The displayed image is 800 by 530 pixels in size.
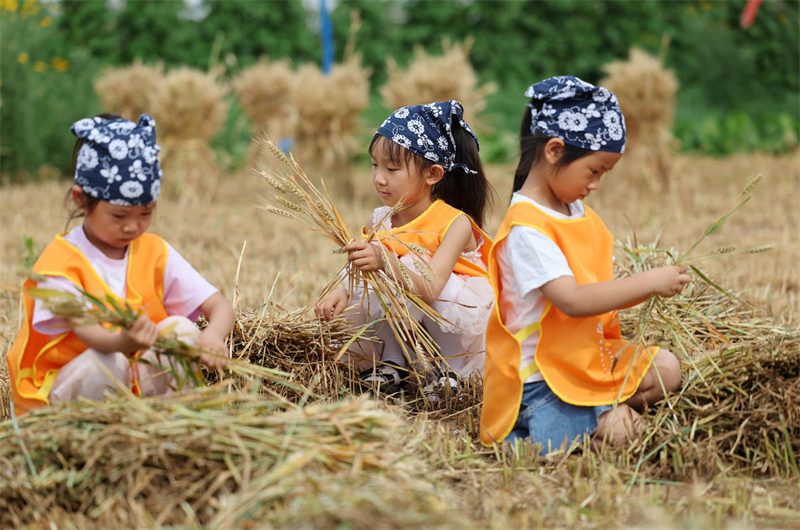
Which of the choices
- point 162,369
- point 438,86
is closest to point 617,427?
point 162,369

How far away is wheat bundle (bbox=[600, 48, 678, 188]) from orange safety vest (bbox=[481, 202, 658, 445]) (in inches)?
A: 222

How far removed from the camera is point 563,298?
7.99 ft

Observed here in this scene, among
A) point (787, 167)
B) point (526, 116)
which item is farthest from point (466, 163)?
point (787, 167)

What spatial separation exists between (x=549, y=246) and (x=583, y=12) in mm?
12190

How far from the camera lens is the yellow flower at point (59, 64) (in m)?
10.2

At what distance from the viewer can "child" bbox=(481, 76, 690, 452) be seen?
248 centimetres

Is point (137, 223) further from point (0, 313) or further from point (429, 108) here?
point (0, 313)

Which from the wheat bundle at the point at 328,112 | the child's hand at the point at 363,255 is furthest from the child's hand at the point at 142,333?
the wheat bundle at the point at 328,112

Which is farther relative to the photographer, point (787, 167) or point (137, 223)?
point (787, 167)

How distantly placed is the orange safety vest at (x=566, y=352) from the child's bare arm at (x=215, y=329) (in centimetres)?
85

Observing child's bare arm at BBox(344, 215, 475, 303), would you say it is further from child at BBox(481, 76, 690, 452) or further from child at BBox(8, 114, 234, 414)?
child at BBox(8, 114, 234, 414)

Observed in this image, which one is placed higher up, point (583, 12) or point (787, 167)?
point (583, 12)

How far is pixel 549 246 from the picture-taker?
2496 millimetres

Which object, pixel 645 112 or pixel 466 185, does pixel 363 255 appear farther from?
pixel 645 112
